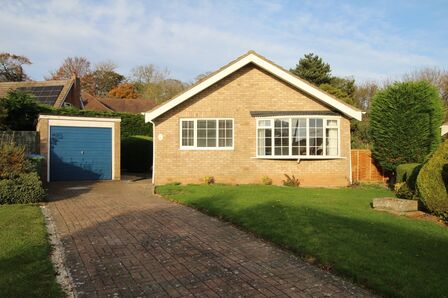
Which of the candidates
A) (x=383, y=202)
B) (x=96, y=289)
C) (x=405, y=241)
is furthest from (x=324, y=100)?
(x=96, y=289)

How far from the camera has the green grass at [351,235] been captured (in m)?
5.32

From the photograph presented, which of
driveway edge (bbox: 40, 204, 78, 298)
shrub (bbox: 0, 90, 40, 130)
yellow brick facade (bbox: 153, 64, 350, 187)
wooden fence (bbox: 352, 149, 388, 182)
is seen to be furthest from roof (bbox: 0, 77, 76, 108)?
driveway edge (bbox: 40, 204, 78, 298)

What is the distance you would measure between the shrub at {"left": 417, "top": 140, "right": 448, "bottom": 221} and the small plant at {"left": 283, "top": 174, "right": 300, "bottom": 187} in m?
6.44

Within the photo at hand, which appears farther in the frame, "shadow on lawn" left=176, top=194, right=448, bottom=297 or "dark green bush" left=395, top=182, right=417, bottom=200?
"dark green bush" left=395, top=182, right=417, bottom=200

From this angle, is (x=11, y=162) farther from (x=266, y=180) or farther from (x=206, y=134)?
(x=266, y=180)

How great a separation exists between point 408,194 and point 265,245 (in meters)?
7.22

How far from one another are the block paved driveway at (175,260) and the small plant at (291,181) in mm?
7012

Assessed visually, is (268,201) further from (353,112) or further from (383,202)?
(353,112)

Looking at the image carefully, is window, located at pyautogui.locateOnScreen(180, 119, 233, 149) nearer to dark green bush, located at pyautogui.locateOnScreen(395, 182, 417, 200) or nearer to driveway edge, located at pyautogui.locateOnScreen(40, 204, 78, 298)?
dark green bush, located at pyautogui.locateOnScreen(395, 182, 417, 200)

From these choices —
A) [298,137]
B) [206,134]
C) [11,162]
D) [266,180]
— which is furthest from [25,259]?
[298,137]

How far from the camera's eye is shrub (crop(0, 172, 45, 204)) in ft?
36.8

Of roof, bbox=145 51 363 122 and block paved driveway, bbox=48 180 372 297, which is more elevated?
roof, bbox=145 51 363 122

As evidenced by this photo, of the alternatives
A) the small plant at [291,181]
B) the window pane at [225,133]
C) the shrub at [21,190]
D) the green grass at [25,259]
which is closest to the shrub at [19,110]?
the shrub at [21,190]

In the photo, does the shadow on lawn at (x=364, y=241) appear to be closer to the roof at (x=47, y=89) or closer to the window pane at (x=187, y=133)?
the window pane at (x=187, y=133)
